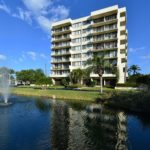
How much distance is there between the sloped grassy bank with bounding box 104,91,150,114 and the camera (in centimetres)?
4062

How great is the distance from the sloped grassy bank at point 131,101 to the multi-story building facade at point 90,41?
34758 millimetres

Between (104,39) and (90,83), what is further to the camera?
(104,39)

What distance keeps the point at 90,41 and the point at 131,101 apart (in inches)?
2442

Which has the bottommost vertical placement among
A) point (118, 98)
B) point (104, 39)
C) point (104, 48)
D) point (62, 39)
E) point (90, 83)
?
point (118, 98)

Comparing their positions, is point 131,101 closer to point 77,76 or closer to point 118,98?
point 118,98

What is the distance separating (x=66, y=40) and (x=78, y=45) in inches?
391

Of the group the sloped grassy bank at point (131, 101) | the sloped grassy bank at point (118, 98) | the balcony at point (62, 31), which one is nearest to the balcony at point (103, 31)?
the balcony at point (62, 31)

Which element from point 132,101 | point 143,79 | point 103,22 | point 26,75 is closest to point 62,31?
point 103,22

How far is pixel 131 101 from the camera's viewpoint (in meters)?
44.3

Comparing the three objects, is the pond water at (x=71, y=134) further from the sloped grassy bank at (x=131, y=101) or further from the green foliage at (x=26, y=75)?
the green foliage at (x=26, y=75)

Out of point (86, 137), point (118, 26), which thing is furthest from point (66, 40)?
point (86, 137)

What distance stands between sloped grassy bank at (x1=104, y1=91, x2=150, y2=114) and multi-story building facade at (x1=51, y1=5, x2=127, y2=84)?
34758 millimetres

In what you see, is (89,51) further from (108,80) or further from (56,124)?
(56,124)

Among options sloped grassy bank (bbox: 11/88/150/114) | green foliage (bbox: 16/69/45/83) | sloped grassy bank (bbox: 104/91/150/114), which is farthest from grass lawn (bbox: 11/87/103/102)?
green foliage (bbox: 16/69/45/83)
